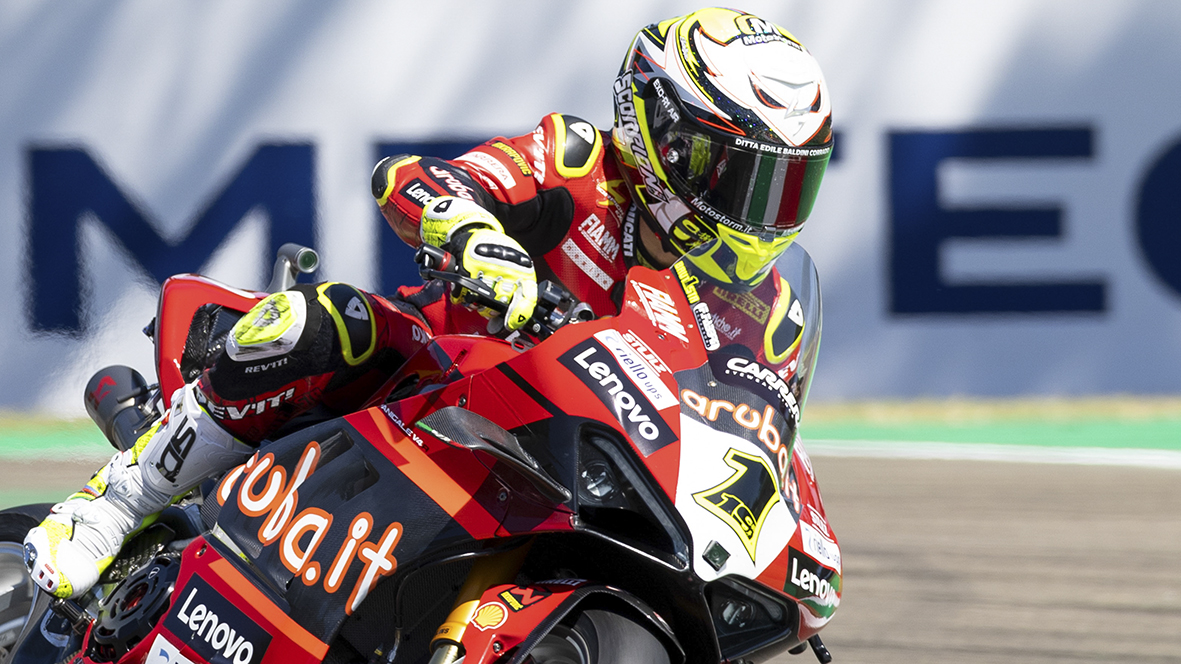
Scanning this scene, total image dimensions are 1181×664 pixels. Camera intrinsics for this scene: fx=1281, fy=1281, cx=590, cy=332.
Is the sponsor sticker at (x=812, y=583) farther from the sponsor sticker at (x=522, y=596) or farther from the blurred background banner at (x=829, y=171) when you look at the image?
the blurred background banner at (x=829, y=171)

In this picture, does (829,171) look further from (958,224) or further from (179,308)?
(179,308)

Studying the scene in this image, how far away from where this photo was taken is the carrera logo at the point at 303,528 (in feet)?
6.09

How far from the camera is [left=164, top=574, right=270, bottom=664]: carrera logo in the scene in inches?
76.2

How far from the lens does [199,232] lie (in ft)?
21.3

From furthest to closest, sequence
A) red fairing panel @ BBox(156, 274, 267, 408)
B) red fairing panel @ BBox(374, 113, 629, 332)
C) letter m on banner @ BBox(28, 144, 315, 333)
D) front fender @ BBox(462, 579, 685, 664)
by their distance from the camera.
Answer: letter m on banner @ BBox(28, 144, 315, 333) < red fairing panel @ BBox(156, 274, 267, 408) < red fairing panel @ BBox(374, 113, 629, 332) < front fender @ BBox(462, 579, 685, 664)

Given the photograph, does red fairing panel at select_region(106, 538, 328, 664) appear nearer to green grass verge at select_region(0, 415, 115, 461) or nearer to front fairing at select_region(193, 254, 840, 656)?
front fairing at select_region(193, 254, 840, 656)

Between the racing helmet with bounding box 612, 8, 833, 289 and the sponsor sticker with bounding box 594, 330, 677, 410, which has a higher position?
the racing helmet with bounding box 612, 8, 833, 289

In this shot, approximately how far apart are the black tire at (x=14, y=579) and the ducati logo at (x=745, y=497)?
1798mm

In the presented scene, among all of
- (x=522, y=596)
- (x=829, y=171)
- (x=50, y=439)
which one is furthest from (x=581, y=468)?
(x=50, y=439)

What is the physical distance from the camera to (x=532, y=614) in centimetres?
176

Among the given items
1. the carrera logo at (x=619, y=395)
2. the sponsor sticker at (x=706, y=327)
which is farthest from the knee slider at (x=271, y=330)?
the sponsor sticker at (x=706, y=327)

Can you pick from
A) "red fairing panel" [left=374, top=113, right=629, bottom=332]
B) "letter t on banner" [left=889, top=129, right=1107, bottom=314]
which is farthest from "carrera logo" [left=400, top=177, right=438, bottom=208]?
"letter t on banner" [left=889, top=129, right=1107, bottom=314]

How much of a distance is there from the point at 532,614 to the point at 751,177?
2.60ft

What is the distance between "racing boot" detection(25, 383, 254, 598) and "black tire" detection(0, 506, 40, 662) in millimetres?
411
